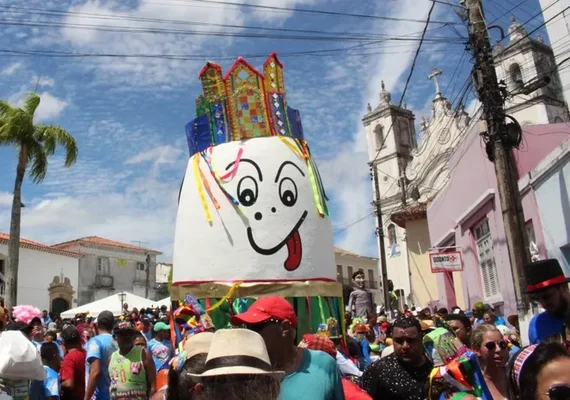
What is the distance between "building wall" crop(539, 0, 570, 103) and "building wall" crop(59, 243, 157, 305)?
1202 inches

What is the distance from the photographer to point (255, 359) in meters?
1.90

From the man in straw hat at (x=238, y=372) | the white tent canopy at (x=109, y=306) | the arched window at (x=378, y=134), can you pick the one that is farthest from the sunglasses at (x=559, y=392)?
the arched window at (x=378, y=134)

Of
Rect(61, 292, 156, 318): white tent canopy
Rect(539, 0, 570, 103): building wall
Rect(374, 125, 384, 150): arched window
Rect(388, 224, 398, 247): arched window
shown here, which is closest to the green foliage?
Rect(61, 292, 156, 318): white tent canopy

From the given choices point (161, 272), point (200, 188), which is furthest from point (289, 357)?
point (161, 272)

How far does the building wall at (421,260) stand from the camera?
2198 cm

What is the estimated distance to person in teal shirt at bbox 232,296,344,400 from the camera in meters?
2.73

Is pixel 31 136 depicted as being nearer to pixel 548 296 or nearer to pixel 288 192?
pixel 288 192

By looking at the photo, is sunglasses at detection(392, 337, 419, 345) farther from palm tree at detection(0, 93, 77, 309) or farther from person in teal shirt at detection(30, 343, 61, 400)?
palm tree at detection(0, 93, 77, 309)

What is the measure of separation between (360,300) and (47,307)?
1013 inches

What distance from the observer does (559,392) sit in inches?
60.8

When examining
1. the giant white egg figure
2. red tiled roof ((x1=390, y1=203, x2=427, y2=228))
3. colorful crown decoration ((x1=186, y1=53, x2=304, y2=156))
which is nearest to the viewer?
the giant white egg figure

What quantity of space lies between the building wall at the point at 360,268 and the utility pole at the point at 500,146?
3815cm

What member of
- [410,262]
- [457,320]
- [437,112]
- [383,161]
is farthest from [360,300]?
[383,161]

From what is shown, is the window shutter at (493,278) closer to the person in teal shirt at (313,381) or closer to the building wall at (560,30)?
the building wall at (560,30)
